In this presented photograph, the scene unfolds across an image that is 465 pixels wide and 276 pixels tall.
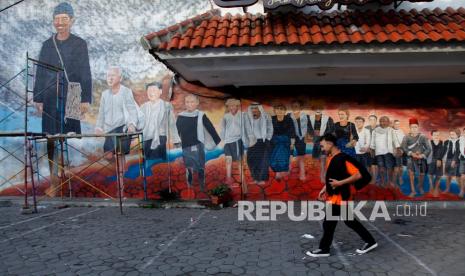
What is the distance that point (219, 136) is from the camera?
413 inches

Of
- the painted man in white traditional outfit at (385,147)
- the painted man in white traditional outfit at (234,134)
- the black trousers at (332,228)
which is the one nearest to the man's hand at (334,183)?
the black trousers at (332,228)

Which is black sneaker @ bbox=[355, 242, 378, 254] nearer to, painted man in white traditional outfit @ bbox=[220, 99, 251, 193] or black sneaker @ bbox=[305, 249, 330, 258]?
black sneaker @ bbox=[305, 249, 330, 258]

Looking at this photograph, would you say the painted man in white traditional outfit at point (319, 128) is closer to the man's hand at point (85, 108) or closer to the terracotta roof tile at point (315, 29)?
the terracotta roof tile at point (315, 29)

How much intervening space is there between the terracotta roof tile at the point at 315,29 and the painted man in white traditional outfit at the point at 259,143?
2.61 metres

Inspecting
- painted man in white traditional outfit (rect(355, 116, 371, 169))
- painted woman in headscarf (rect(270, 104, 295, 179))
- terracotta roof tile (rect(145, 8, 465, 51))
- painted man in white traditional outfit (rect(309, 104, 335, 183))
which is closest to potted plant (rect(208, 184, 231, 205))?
painted woman in headscarf (rect(270, 104, 295, 179))

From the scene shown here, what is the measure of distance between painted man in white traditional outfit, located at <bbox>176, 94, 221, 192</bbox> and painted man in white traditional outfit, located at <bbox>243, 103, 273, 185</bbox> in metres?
1.03

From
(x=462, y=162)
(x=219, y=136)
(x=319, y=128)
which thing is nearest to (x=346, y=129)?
(x=319, y=128)

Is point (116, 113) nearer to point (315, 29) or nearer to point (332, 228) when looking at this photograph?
point (315, 29)

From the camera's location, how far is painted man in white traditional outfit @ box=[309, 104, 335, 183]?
10.2m

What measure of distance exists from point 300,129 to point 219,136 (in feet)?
7.63

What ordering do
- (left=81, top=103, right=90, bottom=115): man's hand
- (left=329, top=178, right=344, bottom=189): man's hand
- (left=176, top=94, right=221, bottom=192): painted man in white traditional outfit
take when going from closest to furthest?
(left=329, top=178, right=344, bottom=189): man's hand < (left=176, top=94, right=221, bottom=192): painted man in white traditional outfit < (left=81, top=103, right=90, bottom=115): man's hand

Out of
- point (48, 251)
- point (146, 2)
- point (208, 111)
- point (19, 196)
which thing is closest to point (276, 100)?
point (208, 111)

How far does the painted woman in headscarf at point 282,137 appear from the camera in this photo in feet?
33.9

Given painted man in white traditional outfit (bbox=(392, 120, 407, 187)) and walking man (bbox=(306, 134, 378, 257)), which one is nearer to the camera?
walking man (bbox=(306, 134, 378, 257))
